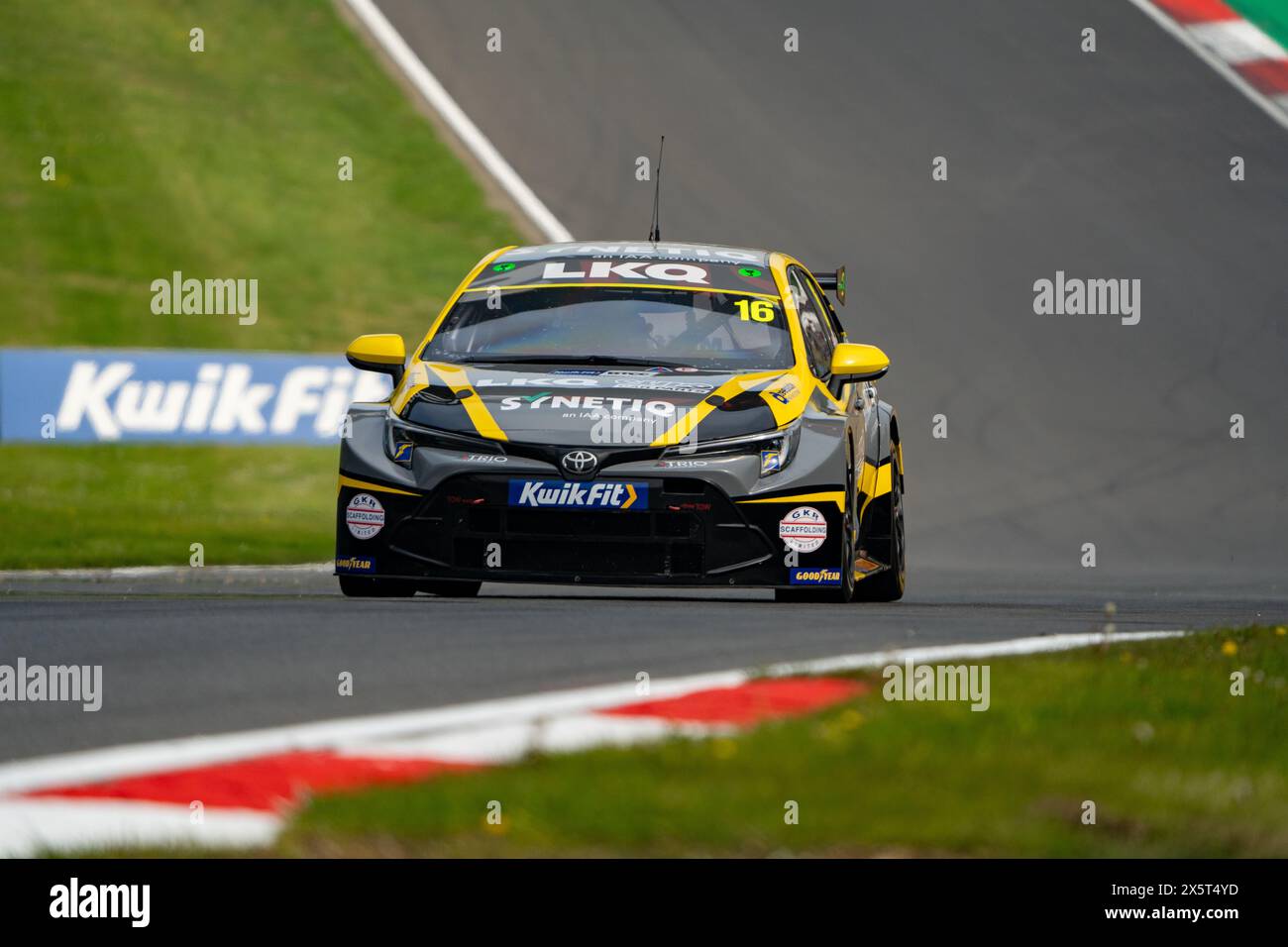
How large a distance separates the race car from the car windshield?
2 centimetres

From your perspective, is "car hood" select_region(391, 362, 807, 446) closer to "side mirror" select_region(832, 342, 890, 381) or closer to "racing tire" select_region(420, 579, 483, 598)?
"side mirror" select_region(832, 342, 890, 381)

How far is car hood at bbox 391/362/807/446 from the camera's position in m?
9.43

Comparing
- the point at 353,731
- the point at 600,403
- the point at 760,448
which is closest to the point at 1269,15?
the point at 760,448

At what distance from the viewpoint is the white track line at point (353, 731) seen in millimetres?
5316

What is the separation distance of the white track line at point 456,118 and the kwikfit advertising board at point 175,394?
5.59 meters

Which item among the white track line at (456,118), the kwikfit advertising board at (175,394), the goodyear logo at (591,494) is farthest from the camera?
the white track line at (456,118)

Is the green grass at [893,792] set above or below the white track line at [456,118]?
below

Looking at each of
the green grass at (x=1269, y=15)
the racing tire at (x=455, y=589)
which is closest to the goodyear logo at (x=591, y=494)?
the racing tire at (x=455, y=589)

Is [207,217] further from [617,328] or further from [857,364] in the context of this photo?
[857,364]

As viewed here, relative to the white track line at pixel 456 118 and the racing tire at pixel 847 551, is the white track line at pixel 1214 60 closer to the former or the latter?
the white track line at pixel 456 118

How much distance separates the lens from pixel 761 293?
1075 centimetres

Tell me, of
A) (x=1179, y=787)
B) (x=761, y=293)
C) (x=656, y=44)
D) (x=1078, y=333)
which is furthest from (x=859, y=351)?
(x=656, y=44)

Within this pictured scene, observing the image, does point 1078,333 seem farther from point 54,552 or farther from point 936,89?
point 54,552
